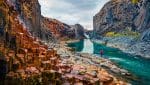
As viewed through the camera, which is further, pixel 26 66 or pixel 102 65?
pixel 102 65

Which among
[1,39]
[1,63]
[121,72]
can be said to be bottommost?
[121,72]

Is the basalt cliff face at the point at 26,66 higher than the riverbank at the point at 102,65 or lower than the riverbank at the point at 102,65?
higher

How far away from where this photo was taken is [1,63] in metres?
32.4

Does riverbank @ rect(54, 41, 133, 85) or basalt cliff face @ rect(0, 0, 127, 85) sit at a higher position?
basalt cliff face @ rect(0, 0, 127, 85)

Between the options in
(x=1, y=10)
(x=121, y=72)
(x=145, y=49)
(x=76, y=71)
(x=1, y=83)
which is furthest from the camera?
(x=145, y=49)

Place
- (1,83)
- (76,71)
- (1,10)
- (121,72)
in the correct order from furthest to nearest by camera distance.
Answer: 1. (121,72)
2. (76,71)
3. (1,10)
4. (1,83)

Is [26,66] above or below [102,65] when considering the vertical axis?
above

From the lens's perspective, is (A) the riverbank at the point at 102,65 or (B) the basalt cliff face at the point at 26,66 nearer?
(B) the basalt cliff face at the point at 26,66

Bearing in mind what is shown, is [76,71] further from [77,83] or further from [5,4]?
[5,4]

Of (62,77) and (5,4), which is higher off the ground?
(5,4)

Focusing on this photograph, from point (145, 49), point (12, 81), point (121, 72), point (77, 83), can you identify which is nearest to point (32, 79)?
point (12, 81)

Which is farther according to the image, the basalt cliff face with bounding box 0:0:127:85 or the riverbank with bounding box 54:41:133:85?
the riverbank with bounding box 54:41:133:85

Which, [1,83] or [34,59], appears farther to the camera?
[34,59]

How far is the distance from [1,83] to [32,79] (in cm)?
294
